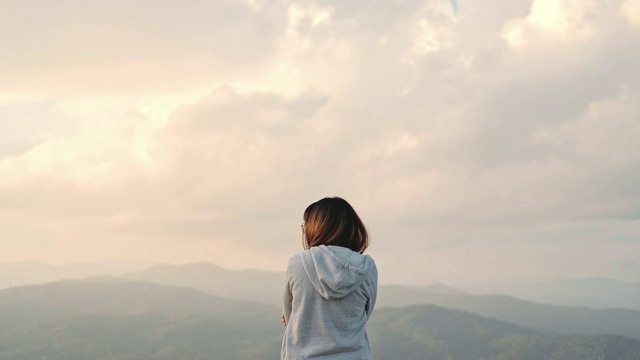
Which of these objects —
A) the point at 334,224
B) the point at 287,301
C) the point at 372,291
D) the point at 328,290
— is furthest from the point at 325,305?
the point at 334,224

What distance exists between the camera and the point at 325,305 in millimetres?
5477

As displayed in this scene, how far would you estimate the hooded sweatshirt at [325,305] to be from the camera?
538 centimetres

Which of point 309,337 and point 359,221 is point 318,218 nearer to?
point 359,221

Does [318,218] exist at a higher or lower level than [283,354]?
higher

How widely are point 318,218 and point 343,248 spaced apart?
28 cm

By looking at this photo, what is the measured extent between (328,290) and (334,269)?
155 millimetres

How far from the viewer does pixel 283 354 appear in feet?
18.0

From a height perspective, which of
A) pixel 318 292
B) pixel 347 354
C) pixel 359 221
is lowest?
pixel 347 354

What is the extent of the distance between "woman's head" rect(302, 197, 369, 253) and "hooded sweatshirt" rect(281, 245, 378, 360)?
8 cm

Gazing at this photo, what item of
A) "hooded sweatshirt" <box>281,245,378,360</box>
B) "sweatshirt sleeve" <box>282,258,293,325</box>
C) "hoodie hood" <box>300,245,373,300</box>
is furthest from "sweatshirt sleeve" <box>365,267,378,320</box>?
"sweatshirt sleeve" <box>282,258,293,325</box>

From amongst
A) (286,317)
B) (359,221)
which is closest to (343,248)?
(359,221)

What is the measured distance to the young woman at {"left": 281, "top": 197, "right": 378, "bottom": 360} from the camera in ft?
17.7

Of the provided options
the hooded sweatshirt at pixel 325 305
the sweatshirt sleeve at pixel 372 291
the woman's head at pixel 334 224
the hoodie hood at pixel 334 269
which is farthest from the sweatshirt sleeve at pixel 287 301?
the sweatshirt sleeve at pixel 372 291

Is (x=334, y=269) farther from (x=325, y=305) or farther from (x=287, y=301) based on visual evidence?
(x=287, y=301)
